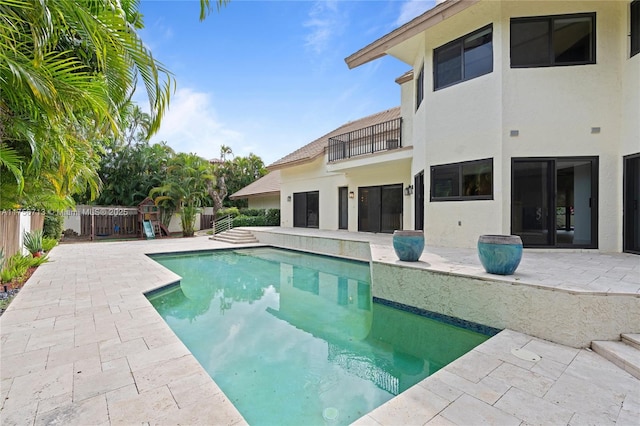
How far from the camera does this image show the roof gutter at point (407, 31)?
26.3ft

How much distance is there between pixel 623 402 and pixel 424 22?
934cm

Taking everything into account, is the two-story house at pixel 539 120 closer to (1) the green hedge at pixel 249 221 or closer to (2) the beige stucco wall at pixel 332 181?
(2) the beige stucco wall at pixel 332 181

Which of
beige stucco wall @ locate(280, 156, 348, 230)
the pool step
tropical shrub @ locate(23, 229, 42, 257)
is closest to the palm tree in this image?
the pool step

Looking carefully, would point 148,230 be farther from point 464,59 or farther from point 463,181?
point 464,59

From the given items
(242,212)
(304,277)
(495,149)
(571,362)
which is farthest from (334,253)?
(242,212)

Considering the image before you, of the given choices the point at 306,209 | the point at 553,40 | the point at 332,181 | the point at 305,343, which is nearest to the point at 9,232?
the point at 305,343

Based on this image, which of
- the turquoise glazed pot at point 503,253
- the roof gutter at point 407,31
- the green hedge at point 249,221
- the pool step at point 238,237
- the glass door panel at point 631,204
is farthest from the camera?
the green hedge at point 249,221

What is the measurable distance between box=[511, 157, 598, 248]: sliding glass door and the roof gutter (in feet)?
14.3

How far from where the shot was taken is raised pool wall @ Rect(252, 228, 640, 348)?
13.2ft

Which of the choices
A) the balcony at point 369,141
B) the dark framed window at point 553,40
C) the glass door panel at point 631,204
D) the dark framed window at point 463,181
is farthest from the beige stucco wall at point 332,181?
the glass door panel at point 631,204

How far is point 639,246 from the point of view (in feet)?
23.5

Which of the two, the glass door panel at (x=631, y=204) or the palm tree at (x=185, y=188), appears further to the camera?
the palm tree at (x=185, y=188)

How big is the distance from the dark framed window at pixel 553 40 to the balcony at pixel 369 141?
553 cm

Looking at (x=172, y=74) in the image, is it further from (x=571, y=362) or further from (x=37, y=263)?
(x=37, y=263)
